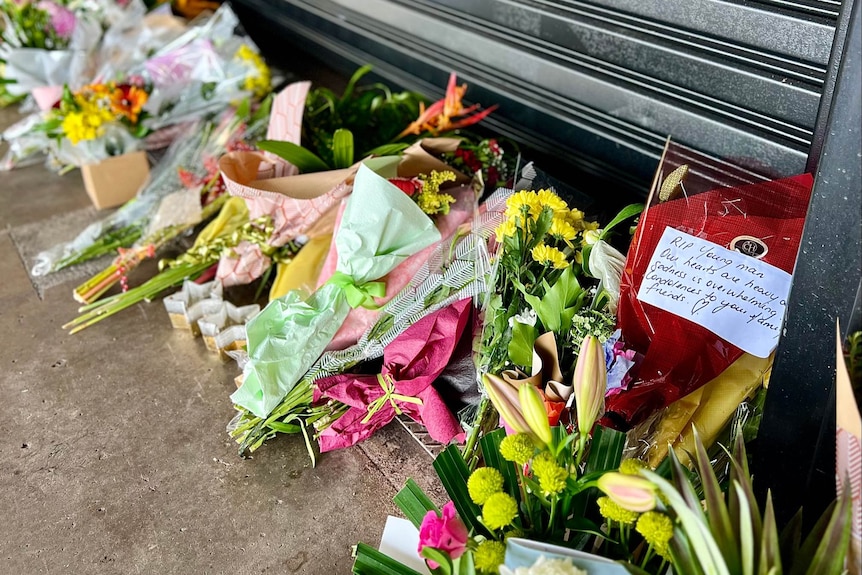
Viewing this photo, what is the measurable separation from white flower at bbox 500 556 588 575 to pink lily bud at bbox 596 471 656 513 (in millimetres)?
103

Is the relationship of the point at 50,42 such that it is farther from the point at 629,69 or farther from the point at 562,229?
the point at 562,229

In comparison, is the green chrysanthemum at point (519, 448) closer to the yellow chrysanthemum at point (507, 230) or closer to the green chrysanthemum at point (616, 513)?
the green chrysanthemum at point (616, 513)

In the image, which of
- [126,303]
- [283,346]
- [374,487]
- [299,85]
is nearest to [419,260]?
[283,346]

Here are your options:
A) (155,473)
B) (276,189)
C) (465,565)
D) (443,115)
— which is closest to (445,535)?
(465,565)

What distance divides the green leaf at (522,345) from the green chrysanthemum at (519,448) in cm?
39

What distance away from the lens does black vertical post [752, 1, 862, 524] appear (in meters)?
1.00

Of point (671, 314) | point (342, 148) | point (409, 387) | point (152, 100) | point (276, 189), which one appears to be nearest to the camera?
point (671, 314)

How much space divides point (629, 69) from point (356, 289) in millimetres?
965

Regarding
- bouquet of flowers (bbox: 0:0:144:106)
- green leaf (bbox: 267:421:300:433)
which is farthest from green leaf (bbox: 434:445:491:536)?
bouquet of flowers (bbox: 0:0:144:106)

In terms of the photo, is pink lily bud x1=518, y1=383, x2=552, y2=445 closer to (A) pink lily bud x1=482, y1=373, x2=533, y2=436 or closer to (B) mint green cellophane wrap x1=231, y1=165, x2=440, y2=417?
(A) pink lily bud x1=482, y1=373, x2=533, y2=436

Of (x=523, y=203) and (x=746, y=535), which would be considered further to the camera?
(x=523, y=203)

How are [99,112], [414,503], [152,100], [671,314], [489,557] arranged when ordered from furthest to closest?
1. [152,100]
2. [99,112]
3. [671,314]
4. [414,503]
5. [489,557]

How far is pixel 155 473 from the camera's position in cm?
176

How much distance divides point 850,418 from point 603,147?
141 cm
